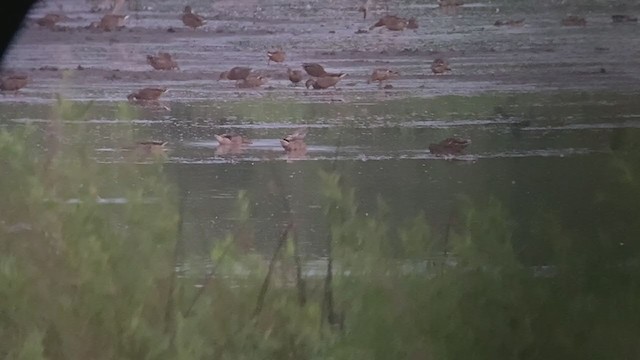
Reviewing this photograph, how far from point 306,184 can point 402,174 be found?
143 millimetres

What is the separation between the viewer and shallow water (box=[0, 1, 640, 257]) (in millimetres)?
1025

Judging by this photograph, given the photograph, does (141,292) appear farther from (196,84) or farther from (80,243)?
(196,84)

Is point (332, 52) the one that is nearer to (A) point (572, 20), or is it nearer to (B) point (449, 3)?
(B) point (449, 3)

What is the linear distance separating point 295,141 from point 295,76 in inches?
3.9

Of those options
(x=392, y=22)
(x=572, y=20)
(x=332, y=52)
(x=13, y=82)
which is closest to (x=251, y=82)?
(x=332, y=52)

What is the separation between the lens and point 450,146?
1.04 m

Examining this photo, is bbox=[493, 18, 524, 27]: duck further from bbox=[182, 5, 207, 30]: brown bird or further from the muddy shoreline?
bbox=[182, 5, 207, 30]: brown bird

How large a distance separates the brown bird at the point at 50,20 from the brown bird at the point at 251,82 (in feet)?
0.95

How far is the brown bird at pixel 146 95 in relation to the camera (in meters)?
1.05

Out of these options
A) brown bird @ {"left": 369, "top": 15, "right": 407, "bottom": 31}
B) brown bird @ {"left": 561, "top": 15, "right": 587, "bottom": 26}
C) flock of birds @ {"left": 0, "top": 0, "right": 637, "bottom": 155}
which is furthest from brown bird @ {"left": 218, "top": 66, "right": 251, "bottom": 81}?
brown bird @ {"left": 561, "top": 15, "right": 587, "bottom": 26}

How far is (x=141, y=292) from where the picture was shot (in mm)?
999

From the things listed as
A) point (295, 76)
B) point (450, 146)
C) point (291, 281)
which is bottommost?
point (291, 281)

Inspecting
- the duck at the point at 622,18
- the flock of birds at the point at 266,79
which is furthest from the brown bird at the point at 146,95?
the duck at the point at 622,18

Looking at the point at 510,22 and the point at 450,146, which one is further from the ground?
the point at 510,22
